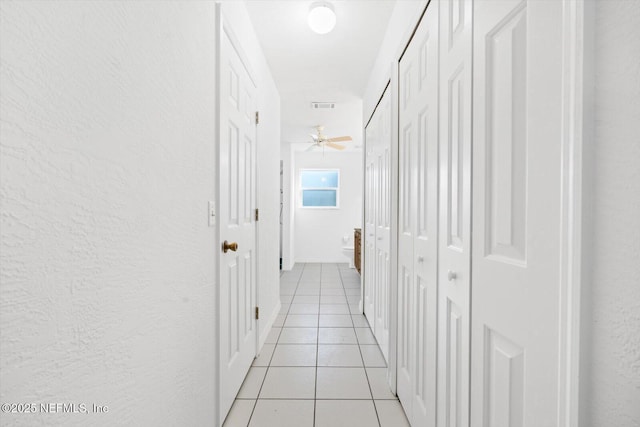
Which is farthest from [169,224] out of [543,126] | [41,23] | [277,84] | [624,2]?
[277,84]

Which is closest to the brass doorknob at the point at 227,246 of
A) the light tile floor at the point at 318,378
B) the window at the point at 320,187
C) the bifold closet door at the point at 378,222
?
the light tile floor at the point at 318,378

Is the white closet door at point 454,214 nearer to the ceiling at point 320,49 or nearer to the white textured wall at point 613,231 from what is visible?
the white textured wall at point 613,231

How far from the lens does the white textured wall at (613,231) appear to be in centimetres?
48

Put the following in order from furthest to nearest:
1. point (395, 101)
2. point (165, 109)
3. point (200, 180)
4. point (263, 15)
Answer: point (263, 15) < point (395, 101) < point (200, 180) < point (165, 109)

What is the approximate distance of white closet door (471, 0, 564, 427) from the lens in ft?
2.05

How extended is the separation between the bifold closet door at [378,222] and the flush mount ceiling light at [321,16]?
2.08 feet

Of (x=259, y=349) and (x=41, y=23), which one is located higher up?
(x=41, y=23)

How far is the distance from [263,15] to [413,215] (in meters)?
1.75

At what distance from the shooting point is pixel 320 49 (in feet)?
8.67

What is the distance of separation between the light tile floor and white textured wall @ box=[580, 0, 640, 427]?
4.52 feet

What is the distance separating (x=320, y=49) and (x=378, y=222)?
1.56m

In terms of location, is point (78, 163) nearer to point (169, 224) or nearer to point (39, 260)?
point (39, 260)

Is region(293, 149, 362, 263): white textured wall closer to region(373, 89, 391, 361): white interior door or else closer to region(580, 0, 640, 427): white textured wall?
region(373, 89, 391, 361): white interior door

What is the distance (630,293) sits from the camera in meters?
0.48
